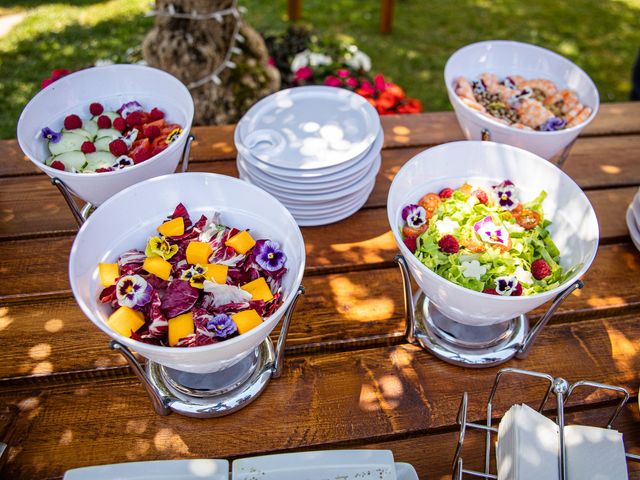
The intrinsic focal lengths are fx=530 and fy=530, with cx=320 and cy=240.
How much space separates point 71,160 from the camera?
1.21 meters

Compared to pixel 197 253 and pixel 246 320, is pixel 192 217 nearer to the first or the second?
pixel 197 253

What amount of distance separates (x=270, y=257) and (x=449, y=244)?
351 millimetres

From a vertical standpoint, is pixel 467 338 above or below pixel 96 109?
below

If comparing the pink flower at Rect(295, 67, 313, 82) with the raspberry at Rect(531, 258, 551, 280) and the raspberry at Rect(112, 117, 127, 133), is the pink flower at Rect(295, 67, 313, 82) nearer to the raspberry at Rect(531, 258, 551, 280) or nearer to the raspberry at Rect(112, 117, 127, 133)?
the raspberry at Rect(112, 117, 127, 133)

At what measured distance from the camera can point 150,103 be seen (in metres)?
1.40

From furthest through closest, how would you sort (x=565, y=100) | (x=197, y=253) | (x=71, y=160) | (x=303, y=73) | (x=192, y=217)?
(x=303, y=73), (x=565, y=100), (x=71, y=160), (x=192, y=217), (x=197, y=253)

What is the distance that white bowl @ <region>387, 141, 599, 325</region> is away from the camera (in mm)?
945

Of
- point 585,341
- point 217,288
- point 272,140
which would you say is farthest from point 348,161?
point 585,341

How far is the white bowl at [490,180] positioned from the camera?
945mm

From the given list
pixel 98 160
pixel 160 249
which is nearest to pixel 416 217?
pixel 160 249

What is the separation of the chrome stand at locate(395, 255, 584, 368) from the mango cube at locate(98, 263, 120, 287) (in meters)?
0.55

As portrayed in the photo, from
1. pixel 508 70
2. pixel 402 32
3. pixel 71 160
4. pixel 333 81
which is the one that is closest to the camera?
pixel 71 160


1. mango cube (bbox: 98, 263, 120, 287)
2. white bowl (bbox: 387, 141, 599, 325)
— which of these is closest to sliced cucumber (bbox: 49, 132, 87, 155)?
mango cube (bbox: 98, 263, 120, 287)

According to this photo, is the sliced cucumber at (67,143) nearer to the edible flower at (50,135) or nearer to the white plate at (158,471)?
the edible flower at (50,135)
